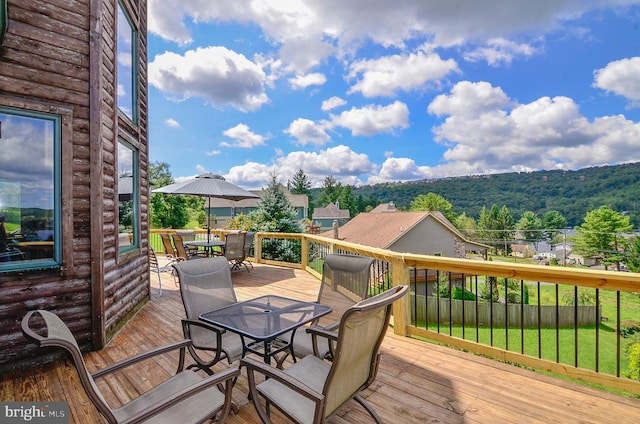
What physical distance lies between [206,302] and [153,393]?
0.91 meters

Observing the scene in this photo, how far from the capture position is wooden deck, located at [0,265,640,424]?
6.84 feet

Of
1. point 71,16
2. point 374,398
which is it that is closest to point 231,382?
point 374,398

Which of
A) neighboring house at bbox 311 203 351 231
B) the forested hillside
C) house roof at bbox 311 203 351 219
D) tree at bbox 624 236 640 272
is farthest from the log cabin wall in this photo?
the forested hillside

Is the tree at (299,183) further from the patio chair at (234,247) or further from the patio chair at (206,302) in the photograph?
the patio chair at (206,302)

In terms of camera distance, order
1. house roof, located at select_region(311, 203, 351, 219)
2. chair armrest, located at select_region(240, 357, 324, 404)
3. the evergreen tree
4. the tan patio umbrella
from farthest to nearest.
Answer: house roof, located at select_region(311, 203, 351, 219) → the evergreen tree → the tan patio umbrella → chair armrest, located at select_region(240, 357, 324, 404)

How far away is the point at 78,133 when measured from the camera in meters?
3.11

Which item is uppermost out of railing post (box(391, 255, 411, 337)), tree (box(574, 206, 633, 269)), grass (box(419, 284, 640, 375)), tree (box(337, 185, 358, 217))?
tree (box(337, 185, 358, 217))

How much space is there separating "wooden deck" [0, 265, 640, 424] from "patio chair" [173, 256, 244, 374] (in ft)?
1.34

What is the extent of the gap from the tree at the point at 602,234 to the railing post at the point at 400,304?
38.6m

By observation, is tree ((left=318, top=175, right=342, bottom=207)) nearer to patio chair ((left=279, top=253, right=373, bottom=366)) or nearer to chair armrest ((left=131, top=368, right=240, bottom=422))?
patio chair ((left=279, top=253, right=373, bottom=366))

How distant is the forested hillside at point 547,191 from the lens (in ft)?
135

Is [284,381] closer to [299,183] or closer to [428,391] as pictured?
[428,391]

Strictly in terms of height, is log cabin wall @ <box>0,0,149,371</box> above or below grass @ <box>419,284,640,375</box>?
above

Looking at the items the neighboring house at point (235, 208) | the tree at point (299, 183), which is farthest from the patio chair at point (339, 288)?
the tree at point (299, 183)
